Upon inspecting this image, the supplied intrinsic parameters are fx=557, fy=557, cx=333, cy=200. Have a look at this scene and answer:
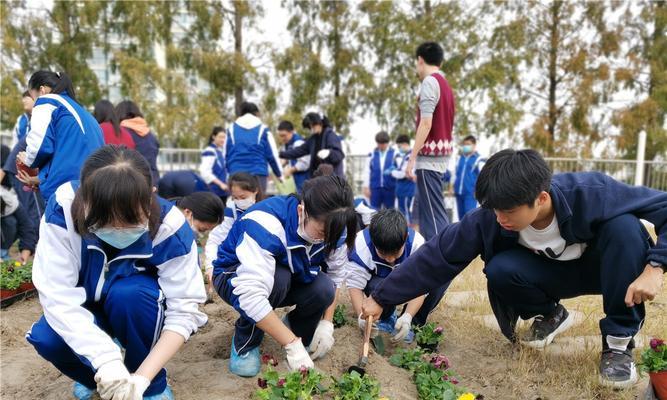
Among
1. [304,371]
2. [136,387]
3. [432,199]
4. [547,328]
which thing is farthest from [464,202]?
[136,387]

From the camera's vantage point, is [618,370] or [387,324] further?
[387,324]

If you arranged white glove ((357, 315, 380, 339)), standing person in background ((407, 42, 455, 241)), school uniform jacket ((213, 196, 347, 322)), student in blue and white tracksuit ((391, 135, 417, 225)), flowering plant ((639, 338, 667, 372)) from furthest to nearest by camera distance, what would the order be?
1. student in blue and white tracksuit ((391, 135, 417, 225))
2. standing person in background ((407, 42, 455, 241))
3. white glove ((357, 315, 380, 339))
4. school uniform jacket ((213, 196, 347, 322))
5. flowering plant ((639, 338, 667, 372))

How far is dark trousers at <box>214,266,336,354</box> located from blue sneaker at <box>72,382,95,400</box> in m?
0.65

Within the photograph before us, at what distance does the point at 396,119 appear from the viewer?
1501 cm

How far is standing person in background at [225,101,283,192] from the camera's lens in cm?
663

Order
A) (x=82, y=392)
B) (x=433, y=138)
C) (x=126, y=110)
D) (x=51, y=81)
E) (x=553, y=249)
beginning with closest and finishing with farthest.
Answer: (x=82, y=392) < (x=553, y=249) < (x=51, y=81) < (x=433, y=138) < (x=126, y=110)

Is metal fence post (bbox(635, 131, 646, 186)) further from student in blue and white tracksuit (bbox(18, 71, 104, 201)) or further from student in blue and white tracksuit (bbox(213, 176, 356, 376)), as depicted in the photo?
student in blue and white tracksuit (bbox(18, 71, 104, 201))

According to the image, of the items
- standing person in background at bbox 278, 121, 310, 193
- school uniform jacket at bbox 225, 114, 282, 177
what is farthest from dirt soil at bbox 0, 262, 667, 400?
standing person in background at bbox 278, 121, 310, 193

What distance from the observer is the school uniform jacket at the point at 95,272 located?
6.34 ft

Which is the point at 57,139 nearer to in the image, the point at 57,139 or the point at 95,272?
the point at 57,139

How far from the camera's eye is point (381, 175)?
29.6ft

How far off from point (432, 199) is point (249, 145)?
9.13ft

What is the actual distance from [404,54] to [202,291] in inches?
521

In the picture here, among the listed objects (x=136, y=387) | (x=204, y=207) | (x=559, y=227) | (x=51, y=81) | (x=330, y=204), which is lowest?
(x=136, y=387)
